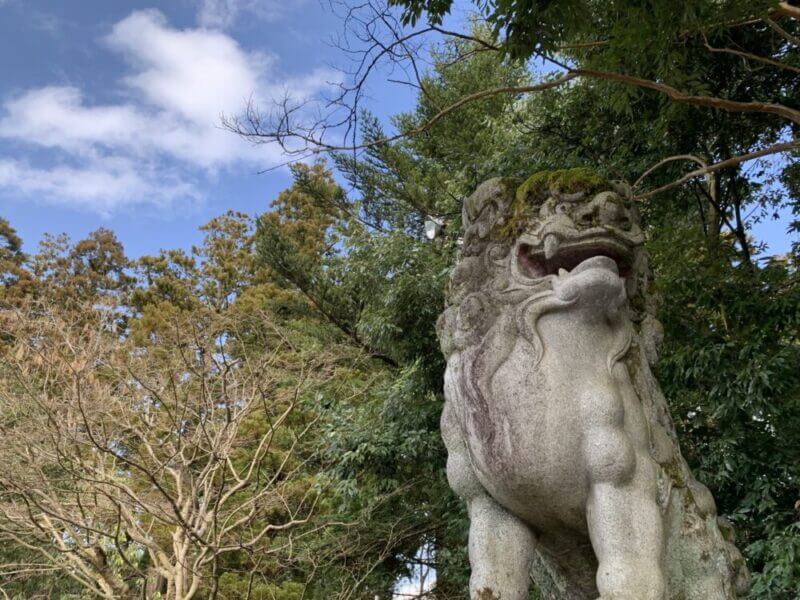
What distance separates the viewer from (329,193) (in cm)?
1164

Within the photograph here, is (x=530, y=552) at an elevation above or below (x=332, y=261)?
below

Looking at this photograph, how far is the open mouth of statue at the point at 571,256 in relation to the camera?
7.67 ft

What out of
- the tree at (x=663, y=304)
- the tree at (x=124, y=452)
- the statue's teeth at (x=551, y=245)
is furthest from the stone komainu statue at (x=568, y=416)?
the tree at (x=124, y=452)

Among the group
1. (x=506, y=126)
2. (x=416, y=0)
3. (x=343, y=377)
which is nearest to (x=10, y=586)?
(x=343, y=377)

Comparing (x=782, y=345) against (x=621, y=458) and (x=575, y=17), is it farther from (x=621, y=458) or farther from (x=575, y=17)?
(x=621, y=458)

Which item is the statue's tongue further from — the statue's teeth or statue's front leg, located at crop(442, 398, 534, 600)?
statue's front leg, located at crop(442, 398, 534, 600)

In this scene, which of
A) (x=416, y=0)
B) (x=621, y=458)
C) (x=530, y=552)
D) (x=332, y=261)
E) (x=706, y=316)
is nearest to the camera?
(x=621, y=458)

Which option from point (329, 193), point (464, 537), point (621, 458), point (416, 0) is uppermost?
point (329, 193)

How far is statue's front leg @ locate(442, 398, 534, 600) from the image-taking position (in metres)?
2.16

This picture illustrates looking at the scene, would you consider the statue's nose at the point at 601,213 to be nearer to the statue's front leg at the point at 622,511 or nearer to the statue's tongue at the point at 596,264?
the statue's tongue at the point at 596,264

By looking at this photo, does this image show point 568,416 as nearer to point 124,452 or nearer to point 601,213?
point 601,213

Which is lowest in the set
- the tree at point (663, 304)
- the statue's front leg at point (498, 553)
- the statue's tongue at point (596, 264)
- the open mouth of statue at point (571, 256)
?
the statue's front leg at point (498, 553)

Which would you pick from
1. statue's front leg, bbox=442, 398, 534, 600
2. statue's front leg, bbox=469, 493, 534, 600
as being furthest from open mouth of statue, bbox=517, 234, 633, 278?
statue's front leg, bbox=469, 493, 534, 600

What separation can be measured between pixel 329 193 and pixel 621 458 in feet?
32.8
